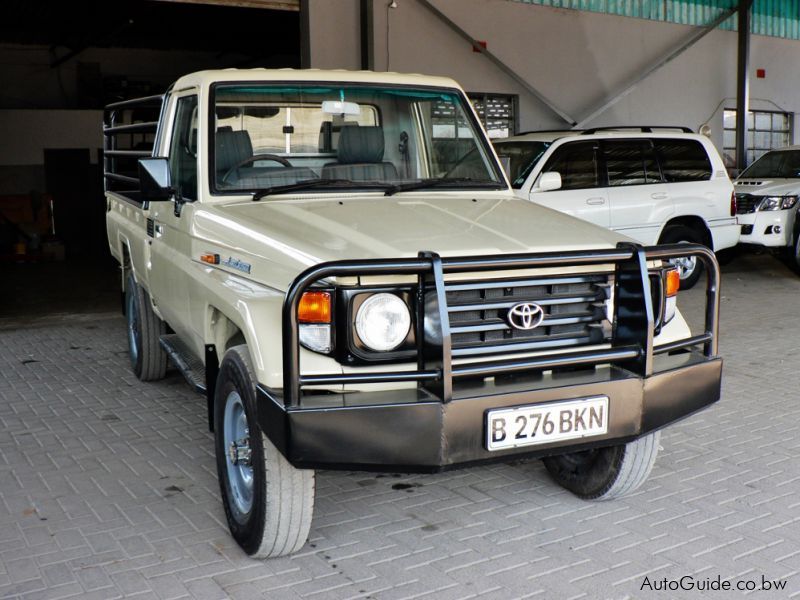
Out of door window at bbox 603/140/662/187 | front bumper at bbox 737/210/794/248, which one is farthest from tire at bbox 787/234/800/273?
door window at bbox 603/140/662/187

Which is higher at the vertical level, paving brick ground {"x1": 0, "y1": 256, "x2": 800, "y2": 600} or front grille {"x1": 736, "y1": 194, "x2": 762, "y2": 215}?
front grille {"x1": 736, "y1": 194, "x2": 762, "y2": 215}

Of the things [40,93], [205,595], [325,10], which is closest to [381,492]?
[205,595]

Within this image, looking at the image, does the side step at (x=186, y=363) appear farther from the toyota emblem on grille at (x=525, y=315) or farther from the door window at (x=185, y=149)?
the toyota emblem on grille at (x=525, y=315)

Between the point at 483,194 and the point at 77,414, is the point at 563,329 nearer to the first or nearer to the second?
the point at 483,194

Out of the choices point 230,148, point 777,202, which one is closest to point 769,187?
point 777,202

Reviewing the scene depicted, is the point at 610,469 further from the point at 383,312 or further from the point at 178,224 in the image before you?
the point at 178,224

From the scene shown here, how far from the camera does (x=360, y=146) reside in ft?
14.2

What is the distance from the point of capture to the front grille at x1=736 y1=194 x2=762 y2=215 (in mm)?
10922

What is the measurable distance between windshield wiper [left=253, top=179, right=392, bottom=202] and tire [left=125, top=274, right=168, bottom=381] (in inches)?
85.1

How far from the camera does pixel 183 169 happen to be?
444cm

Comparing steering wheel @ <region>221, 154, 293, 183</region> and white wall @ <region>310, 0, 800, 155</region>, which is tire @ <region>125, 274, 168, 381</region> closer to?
steering wheel @ <region>221, 154, 293, 183</region>

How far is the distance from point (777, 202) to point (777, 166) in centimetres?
146

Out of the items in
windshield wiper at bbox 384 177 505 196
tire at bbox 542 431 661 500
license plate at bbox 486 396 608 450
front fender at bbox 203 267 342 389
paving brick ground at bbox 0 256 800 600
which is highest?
windshield wiper at bbox 384 177 505 196

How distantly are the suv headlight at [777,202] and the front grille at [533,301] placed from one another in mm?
8469
